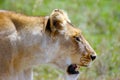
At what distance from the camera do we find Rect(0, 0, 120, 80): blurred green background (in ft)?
23.3

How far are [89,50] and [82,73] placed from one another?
2.08 m

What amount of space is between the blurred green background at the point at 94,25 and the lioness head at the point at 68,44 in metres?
1.77

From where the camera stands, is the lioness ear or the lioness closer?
the lioness

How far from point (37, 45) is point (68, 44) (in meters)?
0.27

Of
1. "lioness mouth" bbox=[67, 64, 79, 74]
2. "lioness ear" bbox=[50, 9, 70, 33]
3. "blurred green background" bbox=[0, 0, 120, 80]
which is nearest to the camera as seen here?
"lioness ear" bbox=[50, 9, 70, 33]

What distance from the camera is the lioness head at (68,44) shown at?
4.59m

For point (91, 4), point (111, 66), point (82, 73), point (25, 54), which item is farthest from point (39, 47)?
point (91, 4)

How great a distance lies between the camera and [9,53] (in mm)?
4441

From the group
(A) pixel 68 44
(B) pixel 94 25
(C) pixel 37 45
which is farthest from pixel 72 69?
(B) pixel 94 25

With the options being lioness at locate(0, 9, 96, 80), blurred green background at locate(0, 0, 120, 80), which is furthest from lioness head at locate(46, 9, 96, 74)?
blurred green background at locate(0, 0, 120, 80)

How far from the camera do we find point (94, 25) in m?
9.54

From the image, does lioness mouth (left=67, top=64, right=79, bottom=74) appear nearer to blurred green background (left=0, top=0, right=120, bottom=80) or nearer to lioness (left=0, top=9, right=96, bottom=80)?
lioness (left=0, top=9, right=96, bottom=80)

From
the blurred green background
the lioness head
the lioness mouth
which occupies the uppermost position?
the lioness head

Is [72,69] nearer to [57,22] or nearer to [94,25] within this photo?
[57,22]
